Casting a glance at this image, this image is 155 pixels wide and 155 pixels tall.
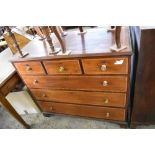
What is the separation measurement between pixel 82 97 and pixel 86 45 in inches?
19.2

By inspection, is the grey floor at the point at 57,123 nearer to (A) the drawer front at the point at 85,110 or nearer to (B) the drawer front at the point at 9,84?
(A) the drawer front at the point at 85,110

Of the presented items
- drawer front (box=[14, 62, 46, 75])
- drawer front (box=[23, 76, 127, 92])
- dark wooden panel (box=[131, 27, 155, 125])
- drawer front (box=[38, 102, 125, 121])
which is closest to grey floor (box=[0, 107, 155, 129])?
drawer front (box=[38, 102, 125, 121])

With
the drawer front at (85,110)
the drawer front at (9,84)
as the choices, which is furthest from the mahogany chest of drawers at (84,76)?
the drawer front at (9,84)

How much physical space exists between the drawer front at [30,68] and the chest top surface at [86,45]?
0.19ft

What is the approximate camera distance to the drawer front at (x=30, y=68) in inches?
51.8

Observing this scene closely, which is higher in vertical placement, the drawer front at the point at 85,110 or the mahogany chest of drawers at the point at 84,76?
the mahogany chest of drawers at the point at 84,76

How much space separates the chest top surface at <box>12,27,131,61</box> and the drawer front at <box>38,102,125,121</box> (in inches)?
23.5

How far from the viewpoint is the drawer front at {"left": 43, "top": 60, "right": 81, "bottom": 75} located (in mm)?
1188

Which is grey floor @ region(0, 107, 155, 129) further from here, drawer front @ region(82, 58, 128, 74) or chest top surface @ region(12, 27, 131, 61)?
chest top surface @ region(12, 27, 131, 61)

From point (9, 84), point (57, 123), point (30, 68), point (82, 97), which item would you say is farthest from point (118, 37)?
point (57, 123)

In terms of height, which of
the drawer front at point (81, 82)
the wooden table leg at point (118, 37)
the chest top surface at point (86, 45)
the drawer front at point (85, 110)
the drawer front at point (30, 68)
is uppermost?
the wooden table leg at point (118, 37)
